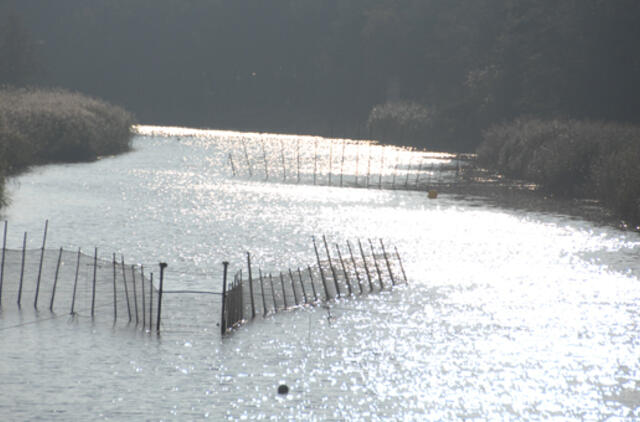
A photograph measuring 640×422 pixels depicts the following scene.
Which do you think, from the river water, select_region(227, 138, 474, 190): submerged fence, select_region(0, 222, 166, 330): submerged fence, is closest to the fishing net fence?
select_region(0, 222, 166, 330): submerged fence

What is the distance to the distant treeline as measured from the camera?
91312mm

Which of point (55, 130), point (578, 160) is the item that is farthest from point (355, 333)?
point (55, 130)

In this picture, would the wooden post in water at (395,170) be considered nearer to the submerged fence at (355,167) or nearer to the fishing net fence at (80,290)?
the submerged fence at (355,167)

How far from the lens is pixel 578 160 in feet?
205

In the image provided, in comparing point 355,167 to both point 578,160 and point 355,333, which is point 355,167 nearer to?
point 578,160

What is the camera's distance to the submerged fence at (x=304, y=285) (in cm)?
2609

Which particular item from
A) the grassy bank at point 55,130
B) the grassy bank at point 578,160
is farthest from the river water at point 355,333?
the grassy bank at point 55,130

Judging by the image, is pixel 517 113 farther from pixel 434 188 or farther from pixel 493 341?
pixel 493 341

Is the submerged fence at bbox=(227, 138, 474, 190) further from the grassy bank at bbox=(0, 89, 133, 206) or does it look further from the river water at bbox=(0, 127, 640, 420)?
the river water at bbox=(0, 127, 640, 420)

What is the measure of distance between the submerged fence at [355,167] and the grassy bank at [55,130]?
11.9m

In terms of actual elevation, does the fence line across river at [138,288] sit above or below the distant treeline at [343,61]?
below

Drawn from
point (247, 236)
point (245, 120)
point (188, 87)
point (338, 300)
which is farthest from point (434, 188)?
point (188, 87)

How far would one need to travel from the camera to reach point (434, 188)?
67500 millimetres

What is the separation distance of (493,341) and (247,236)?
60.5ft
